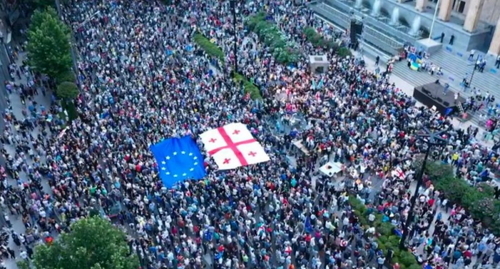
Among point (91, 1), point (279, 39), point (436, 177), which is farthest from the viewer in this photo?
point (91, 1)

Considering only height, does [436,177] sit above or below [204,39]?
below

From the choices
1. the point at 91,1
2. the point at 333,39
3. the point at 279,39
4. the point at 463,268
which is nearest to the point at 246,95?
the point at 279,39

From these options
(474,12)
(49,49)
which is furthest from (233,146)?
(474,12)

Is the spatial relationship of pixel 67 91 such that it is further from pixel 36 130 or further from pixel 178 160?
pixel 178 160

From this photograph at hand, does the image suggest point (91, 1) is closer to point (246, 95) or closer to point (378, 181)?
point (246, 95)

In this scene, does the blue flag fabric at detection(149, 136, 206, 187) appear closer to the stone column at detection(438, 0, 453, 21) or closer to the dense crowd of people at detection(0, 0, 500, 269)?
the dense crowd of people at detection(0, 0, 500, 269)

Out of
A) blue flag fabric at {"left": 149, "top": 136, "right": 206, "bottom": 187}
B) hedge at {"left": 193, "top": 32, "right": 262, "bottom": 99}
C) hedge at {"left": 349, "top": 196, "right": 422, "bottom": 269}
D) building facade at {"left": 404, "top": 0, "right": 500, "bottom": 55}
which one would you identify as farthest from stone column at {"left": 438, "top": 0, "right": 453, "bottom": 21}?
blue flag fabric at {"left": 149, "top": 136, "right": 206, "bottom": 187}

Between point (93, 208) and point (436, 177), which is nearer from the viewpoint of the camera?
point (93, 208)
